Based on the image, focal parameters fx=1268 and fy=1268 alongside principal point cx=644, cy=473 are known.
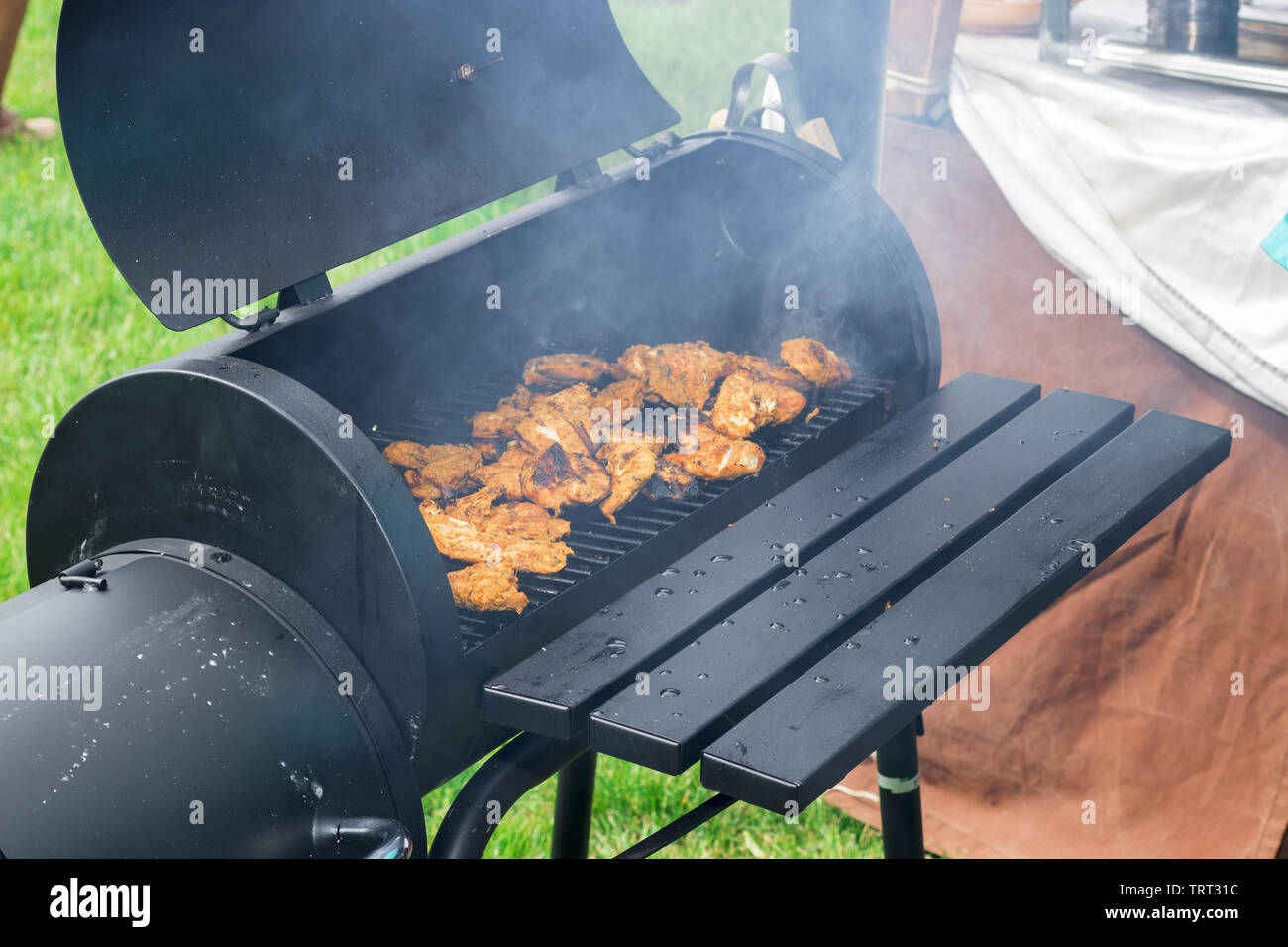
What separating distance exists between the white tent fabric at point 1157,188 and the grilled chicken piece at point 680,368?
0.82m

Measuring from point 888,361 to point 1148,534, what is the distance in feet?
2.52

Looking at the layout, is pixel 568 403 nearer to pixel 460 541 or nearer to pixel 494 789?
pixel 460 541

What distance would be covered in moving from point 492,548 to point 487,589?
4.6 inches

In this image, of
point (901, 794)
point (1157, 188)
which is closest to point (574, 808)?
point (901, 794)

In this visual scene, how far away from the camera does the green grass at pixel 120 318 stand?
303 centimetres

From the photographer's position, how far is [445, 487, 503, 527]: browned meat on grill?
1.89 meters

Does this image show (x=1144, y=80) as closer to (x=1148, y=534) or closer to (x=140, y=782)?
(x=1148, y=534)

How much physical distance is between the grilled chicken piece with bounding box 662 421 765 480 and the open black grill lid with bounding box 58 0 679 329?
54 cm

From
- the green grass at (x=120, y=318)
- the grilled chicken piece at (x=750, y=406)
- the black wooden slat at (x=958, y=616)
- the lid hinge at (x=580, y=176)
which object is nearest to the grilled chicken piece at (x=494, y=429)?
the grilled chicken piece at (x=750, y=406)

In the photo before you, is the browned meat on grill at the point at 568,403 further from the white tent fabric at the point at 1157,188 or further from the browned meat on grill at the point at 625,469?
the white tent fabric at the point at 1157,188

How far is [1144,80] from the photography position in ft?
8.70

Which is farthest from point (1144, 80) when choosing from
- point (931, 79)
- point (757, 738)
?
point (757, 738)

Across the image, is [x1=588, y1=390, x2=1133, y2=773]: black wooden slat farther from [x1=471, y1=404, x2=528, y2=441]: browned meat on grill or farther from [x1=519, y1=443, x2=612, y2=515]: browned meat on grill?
[x1=471, y1=404, x2=528, y2=441]: browned meat on grill

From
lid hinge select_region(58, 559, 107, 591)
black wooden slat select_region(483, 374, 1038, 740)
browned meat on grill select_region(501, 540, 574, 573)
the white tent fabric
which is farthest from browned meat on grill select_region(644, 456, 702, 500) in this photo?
the white tent fabric
